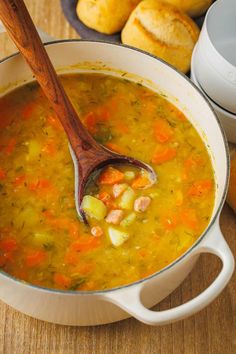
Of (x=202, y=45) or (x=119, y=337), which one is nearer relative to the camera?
(x=119, y=337)

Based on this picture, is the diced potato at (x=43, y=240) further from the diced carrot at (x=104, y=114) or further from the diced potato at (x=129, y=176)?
the diced carrot at (x=104, y=114)

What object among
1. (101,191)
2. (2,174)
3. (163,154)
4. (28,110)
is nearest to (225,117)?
(163,154)

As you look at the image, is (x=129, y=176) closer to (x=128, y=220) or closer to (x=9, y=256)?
(x=128, y=220)

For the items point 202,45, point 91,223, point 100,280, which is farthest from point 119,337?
point 202,45

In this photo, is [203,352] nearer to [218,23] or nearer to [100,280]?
[100,280]

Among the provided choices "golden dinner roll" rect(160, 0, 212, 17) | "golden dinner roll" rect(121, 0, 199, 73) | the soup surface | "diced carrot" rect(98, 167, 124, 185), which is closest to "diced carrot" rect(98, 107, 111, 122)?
the soup surface

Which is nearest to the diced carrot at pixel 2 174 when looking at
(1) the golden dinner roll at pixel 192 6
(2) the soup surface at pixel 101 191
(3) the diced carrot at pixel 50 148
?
(2) the soup surface at pixel 101 191
